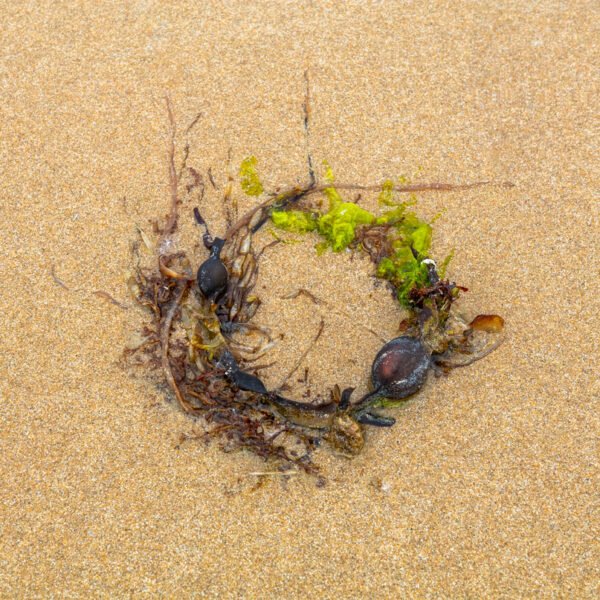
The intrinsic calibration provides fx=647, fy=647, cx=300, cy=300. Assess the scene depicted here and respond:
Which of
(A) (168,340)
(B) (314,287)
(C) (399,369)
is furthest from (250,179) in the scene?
(C) (399,369)

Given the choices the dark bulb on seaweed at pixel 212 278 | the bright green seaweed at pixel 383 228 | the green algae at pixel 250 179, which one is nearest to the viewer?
the dark bulb on seaweed at pixel 212 278

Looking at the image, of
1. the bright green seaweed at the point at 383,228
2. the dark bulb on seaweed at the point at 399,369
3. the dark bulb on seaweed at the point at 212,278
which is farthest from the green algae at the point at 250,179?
the dark bulb on seaweed at the point at 399,369

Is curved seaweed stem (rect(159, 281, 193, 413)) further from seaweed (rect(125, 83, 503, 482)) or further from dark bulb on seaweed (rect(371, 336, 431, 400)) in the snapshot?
dark bulb on seaweed (rect(371, 336, 431, 400))

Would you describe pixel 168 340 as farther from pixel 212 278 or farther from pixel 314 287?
pixel 314 287

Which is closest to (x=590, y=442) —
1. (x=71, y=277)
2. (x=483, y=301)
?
→ (x=483, y=301)

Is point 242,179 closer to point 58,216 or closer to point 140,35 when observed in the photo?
point 58,216

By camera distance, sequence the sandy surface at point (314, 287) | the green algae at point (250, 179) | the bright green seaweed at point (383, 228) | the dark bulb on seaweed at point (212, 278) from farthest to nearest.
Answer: the green algae at point (250, 179) < the bright green seaweed at point (383, 228) < the dark bulb on seaweed at point (212, 278) < the sandy surface at point (314, 287)

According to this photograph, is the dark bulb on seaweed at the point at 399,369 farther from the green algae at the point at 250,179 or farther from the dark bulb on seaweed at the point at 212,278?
the green algae at the point at 250,179
